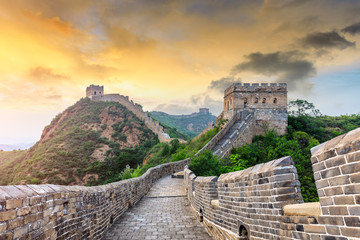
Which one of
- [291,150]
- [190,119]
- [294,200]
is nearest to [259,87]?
[291,150]

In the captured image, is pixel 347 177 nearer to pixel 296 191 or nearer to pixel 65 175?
pixel 296 191

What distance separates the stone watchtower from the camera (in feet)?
97.7

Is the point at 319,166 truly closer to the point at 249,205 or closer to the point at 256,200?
the point at 256,200

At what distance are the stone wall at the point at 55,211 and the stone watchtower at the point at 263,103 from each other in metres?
24.8

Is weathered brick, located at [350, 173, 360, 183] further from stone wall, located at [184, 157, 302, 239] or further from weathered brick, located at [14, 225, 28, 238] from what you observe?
weathered brick, located at [14, 225, 28, 238]

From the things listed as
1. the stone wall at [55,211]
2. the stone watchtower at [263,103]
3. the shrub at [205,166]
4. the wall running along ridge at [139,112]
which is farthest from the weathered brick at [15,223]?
the wall running along ridge at [139,112]

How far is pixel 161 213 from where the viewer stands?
8.27 m

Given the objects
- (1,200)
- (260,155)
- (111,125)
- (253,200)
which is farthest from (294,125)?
(111,125)

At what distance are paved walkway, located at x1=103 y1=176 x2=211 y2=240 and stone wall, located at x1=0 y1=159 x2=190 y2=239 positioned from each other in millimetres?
469

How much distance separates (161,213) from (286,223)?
19.5ft

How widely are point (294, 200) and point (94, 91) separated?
7249 centimetres

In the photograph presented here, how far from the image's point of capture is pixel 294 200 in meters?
2.98

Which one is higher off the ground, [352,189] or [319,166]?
[319,166]

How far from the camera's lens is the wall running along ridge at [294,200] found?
80.5 inches
